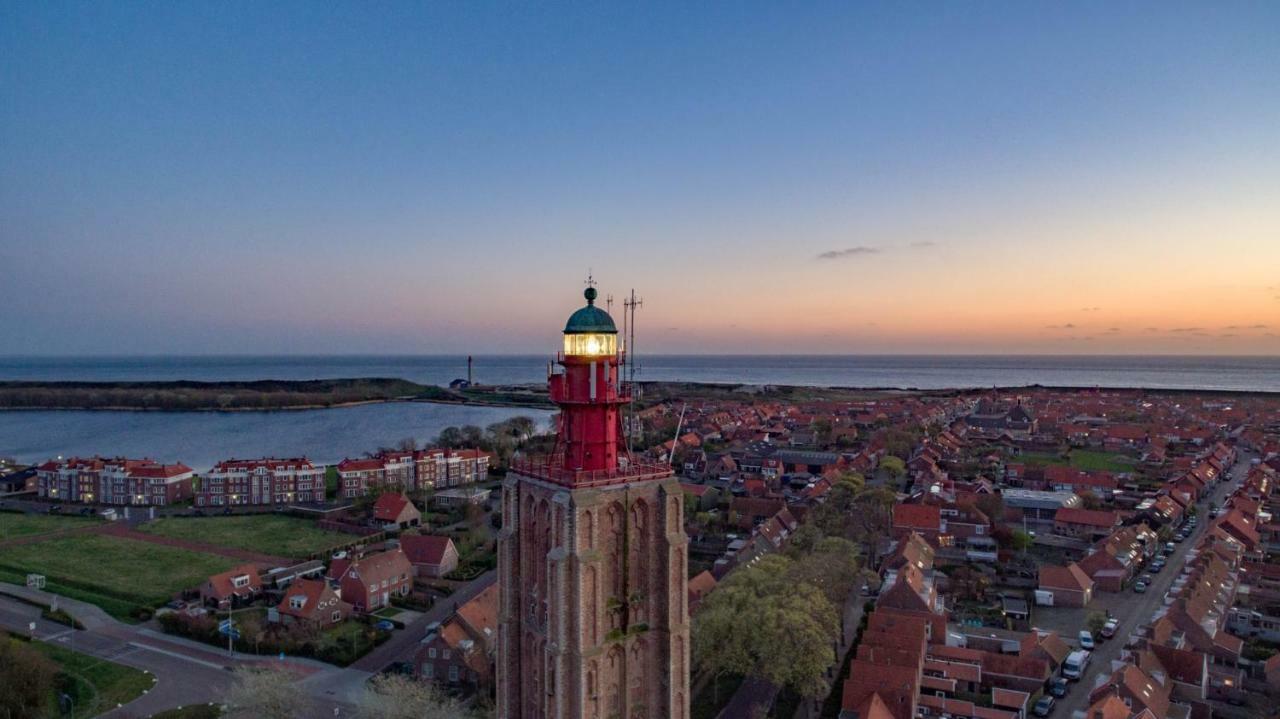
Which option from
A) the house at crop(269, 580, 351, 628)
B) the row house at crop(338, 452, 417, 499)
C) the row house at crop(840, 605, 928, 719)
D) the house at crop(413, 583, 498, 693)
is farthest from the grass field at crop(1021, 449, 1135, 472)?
the house at crop(269, 580, 351, 628)

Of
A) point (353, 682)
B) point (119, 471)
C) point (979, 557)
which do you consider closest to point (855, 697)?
point (353, 682)

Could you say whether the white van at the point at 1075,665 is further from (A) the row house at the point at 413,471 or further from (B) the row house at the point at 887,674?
(A) the row house at the point at 413,471

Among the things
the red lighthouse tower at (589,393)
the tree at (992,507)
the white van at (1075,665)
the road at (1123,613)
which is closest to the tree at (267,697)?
the red lighthouse tower at (589,393)

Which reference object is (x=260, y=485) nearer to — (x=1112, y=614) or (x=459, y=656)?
(x=459, y=656)

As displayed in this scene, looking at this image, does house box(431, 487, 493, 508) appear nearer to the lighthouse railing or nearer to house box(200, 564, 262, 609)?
house box(200, 564, 262, 609)

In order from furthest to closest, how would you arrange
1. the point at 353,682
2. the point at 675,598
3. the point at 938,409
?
the point at 938,409, the point at 353,682, the point at 675,598

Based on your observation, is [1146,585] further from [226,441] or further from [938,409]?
[226,441]
